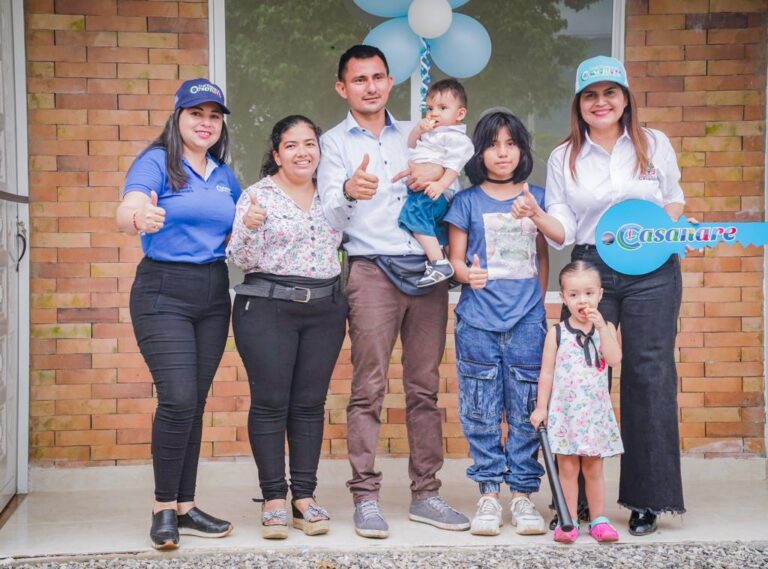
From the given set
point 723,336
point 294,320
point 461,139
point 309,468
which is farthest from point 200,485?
point 723,336

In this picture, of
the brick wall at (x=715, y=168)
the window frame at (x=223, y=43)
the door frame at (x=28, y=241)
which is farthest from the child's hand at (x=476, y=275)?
the door frame at (x=28, y=241)

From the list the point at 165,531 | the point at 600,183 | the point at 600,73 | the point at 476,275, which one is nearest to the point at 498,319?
the point at 476,275

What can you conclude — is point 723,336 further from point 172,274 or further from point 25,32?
point 25,32

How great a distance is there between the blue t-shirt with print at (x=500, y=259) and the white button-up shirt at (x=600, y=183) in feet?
0.46

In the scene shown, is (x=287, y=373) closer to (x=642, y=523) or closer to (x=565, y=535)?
(x=565, y=535)

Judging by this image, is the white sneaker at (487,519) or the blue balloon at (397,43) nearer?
the white sneaker at (487,519)

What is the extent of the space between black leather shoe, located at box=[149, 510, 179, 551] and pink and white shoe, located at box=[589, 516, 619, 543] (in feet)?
5.53

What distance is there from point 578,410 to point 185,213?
1.73m

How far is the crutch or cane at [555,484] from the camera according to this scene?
3.78m

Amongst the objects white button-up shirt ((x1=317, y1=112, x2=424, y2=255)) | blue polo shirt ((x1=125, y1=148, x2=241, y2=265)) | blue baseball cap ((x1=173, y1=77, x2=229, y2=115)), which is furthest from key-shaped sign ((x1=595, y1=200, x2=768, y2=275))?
blue baseball cap ((x1=173, y1=77, x2=229, y2=115))

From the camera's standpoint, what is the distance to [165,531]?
3.81 meters

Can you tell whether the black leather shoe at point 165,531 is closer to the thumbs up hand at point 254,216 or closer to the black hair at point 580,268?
the thumbs up hand at point 254,216

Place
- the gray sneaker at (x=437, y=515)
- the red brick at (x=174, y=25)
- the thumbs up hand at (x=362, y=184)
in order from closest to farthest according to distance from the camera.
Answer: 1. the thumbs up hand at (x=362, y=184)
2. the gray sneaker at (x=437, y=515)
3. the red brick at (x=174, y=25)

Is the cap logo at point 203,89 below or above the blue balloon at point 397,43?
below
